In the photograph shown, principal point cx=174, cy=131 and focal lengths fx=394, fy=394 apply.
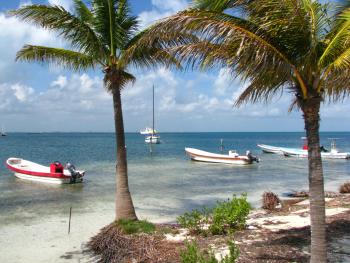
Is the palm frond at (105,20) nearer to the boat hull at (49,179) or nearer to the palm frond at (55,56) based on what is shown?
the palm frond at (55,56)

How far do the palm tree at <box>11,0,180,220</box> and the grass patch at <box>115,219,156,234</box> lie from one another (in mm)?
272

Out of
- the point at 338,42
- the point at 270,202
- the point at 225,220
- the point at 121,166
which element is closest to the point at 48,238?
the point at 121,166

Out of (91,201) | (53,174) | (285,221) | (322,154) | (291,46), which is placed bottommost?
(91,201)

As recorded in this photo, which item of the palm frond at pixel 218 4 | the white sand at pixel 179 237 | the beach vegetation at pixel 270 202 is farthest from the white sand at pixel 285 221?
the palm frond at pixel 218 4

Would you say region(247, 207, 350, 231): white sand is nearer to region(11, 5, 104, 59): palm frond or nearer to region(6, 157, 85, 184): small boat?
region(11, 5, 104, 59): palm frond

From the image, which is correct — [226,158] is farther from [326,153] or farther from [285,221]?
[285,221]

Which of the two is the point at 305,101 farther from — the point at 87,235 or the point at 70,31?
the point at 87,235

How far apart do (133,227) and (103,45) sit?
16.6 ft

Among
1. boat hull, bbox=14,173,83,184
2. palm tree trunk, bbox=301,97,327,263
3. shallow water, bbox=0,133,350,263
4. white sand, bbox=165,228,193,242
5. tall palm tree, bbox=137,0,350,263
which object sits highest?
tall palm tree, bbox=137,0,350,263

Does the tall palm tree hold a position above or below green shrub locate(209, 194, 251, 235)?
above

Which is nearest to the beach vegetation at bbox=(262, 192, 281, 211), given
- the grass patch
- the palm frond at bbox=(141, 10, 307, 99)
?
the grass patch

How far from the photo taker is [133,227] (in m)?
10.7

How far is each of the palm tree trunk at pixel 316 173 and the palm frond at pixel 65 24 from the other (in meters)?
6.54

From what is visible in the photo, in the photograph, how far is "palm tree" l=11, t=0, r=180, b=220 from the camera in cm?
1025
